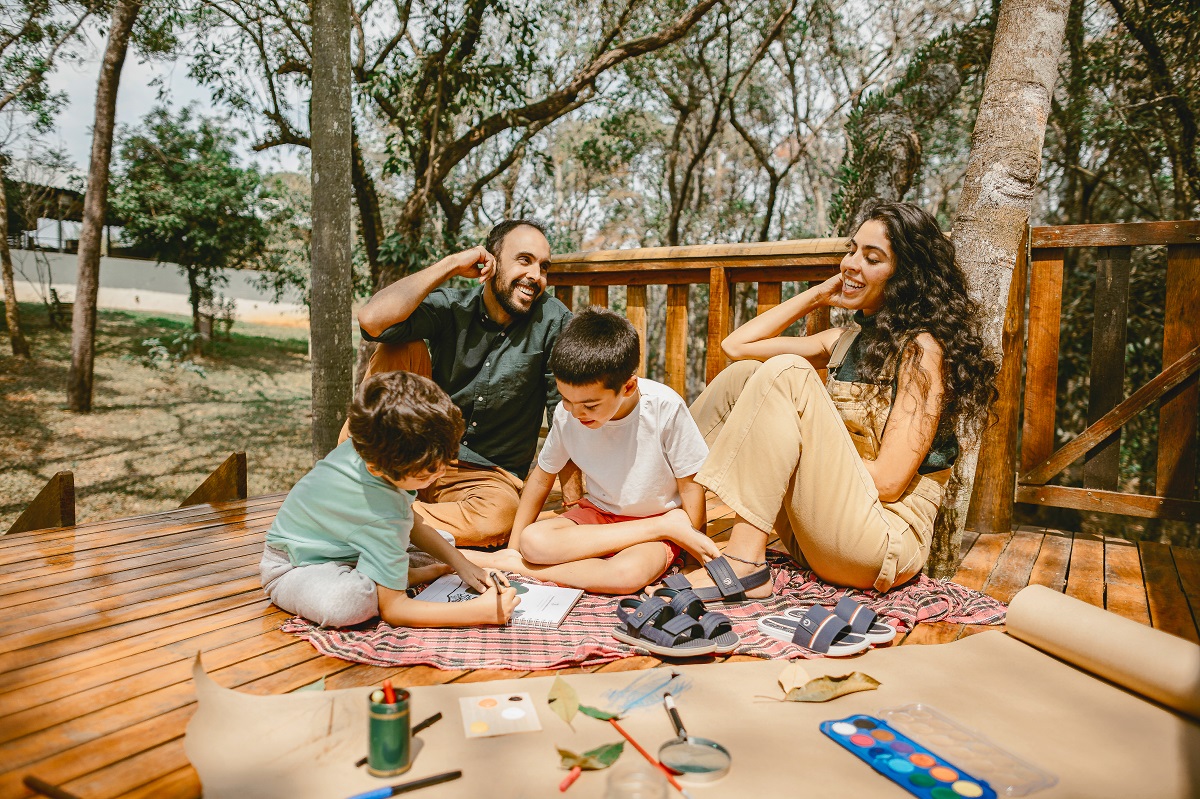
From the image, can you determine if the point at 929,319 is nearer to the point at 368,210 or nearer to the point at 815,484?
the point at 815,484

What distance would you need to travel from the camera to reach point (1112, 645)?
1779mm

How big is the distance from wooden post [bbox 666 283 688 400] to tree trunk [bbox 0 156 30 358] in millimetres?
7778

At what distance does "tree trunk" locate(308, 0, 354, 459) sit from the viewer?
3.57 metres

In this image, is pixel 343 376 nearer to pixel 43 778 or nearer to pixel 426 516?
pixel 426 516

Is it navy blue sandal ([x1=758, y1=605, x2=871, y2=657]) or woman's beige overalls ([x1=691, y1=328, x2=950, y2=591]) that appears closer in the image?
navy blue sandal ([x1=758, y1=605, x2=871, y2=657])

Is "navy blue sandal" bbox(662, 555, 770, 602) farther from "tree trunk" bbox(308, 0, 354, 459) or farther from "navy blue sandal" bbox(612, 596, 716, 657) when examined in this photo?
Answer: "tree trunk" bbox(308, 0, 354, 459)

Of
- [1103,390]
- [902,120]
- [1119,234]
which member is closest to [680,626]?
[1103,390]

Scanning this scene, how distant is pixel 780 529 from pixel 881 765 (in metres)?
1.37

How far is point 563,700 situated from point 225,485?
2.59 metres

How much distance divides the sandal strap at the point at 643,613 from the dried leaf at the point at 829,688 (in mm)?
446

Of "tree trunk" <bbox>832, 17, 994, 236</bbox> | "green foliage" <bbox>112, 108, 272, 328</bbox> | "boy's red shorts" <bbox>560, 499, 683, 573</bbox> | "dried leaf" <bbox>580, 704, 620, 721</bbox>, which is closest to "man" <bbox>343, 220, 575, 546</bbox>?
"boy's red shorts" <bbox>560, 499, 683, 573</bbox>

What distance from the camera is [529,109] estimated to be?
627cm

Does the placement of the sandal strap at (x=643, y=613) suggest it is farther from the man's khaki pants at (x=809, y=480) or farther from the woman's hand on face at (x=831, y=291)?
the woman's hand on face at (x=831, y=291)

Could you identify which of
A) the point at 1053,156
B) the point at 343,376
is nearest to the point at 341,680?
the point at 343,376
